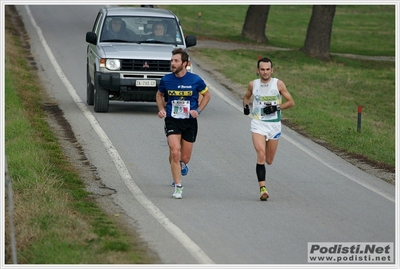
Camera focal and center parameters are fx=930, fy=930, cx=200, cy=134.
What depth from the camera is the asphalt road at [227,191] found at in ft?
30.7

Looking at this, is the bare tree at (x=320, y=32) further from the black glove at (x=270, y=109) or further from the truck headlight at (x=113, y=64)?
the black glove at (x=270, y=109)

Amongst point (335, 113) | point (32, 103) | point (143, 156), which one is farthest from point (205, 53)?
point (143, 156)

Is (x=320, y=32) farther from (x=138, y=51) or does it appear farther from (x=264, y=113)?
(x=264, y=113)

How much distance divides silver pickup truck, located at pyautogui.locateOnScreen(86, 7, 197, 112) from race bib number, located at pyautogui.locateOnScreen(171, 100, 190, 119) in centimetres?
719

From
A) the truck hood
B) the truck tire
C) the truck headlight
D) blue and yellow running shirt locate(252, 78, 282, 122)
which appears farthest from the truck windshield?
blue and yellow running shirt locate(252, 78, 282, 122)

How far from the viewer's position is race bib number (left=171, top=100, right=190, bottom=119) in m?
11.7

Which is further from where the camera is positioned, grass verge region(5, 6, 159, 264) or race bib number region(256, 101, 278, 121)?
race bib number region(256, 101, 278, 121)

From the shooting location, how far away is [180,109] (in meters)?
11.7

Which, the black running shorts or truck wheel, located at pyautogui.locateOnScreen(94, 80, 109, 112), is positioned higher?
the black running shorts

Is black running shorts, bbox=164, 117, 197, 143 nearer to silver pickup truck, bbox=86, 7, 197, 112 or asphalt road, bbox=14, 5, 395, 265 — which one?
asphalt road, bbox=14, 5, 395, 265

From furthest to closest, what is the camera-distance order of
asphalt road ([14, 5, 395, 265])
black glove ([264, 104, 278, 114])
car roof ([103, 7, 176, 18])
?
car roof ([103, 7, 176, 18]) < black glove ([264, 104, 278, 114]) < asphalt road ([14, 5, 395, 265])

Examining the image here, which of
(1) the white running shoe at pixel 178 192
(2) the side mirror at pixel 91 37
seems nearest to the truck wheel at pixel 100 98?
(2) the side mirror at pixel 91 37

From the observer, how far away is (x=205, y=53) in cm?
3284

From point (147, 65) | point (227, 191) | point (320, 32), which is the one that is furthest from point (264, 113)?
point (320, 32)
